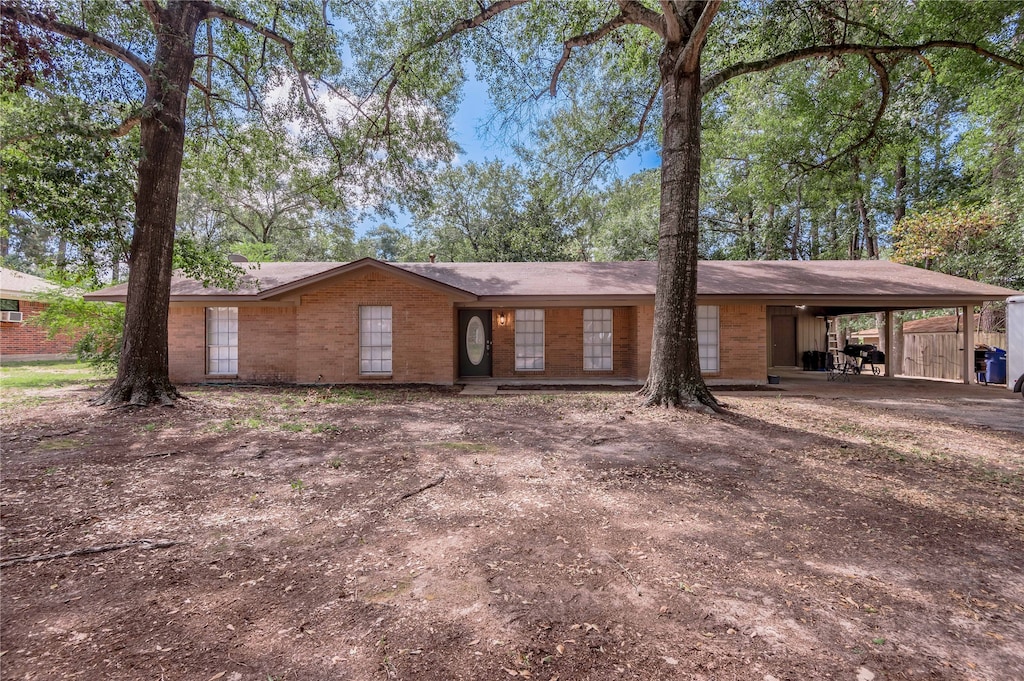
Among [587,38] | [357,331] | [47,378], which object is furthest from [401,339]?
[47,378]

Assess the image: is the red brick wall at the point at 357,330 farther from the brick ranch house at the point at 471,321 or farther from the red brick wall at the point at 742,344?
the red brick wall at the point at 742,344

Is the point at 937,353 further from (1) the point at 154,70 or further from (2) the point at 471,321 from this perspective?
(1) the point at 154,70

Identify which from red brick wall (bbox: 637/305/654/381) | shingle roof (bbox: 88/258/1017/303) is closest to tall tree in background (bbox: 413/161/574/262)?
shingle roof (bbox: 88/258/1017/303)

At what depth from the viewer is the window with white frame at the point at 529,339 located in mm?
13508

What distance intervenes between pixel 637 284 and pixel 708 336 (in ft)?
7.97

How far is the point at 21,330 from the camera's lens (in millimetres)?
19516

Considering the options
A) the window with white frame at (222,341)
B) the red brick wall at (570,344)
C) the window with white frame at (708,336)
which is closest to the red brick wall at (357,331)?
the window with white frame at (222,341)

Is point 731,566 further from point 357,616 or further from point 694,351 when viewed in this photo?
point 694,351

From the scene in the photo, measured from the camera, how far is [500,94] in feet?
37.4

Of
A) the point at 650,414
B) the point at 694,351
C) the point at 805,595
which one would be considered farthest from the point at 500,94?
the point at 805,595

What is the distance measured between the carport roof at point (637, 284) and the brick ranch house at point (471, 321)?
0.16 feet

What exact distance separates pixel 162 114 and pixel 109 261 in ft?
9.71

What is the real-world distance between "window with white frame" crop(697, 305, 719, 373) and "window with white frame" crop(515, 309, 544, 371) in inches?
175

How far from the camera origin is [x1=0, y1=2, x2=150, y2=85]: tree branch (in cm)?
573
